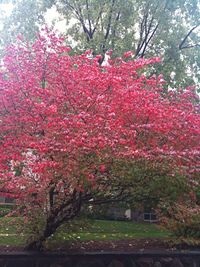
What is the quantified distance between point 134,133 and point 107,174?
2.71ft

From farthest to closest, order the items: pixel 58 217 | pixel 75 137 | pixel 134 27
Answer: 1. pixel 134 27
2. pixel 58 217
3. pixel 75 137

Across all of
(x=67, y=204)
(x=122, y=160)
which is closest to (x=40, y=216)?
(x=67, y=204)

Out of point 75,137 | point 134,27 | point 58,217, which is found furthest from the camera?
point 134,27

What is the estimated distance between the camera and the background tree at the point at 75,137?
5.38 metres

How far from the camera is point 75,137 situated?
17.6 feet

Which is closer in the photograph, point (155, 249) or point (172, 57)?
point (155, 249)

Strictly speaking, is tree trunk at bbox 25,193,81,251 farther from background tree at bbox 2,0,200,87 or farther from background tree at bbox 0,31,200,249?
background tree at bbox 2,0,200,87

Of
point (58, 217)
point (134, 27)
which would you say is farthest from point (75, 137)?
point (134, 27)

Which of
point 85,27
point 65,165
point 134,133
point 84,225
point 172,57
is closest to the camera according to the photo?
point 65,165

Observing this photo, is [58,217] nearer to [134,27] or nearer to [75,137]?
[75,137]

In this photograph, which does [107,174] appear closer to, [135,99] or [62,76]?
[135,99]

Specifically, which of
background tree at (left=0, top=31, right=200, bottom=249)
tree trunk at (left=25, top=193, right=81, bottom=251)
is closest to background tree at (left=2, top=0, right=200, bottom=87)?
background tree at (left=0, top=31, right=200, bottom=249)

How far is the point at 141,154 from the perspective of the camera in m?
5.57

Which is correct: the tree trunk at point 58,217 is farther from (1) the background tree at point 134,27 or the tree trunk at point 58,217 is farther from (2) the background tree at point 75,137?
(1) the background tree at point 134,27
